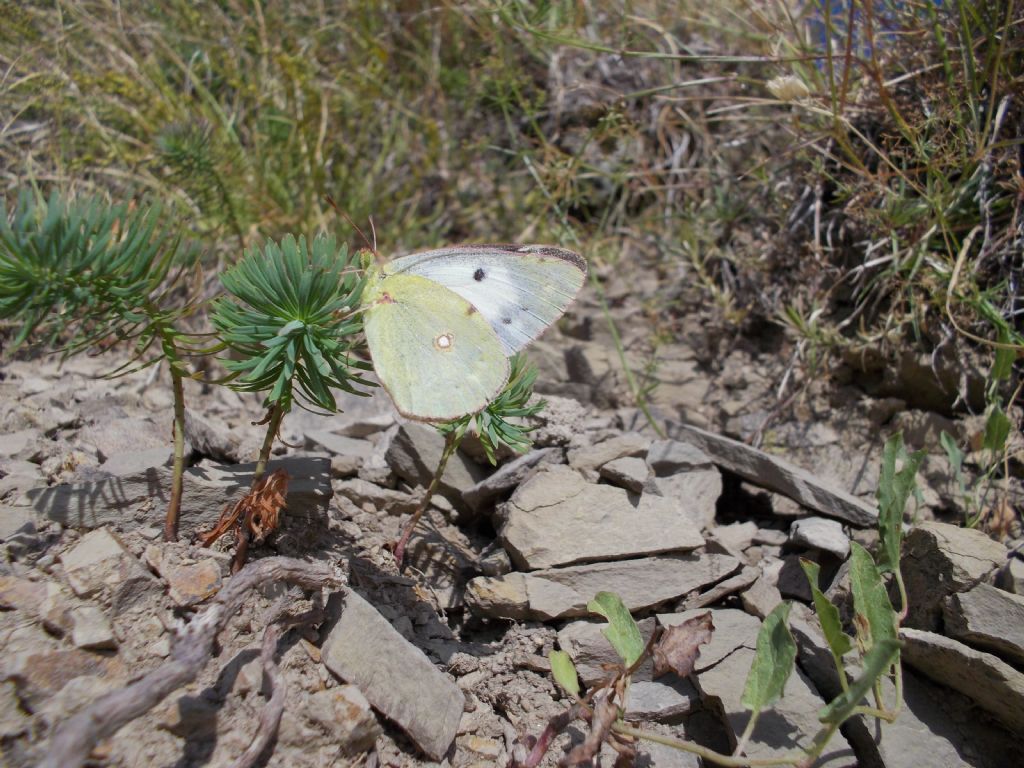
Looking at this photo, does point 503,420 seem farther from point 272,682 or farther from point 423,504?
point 272,682

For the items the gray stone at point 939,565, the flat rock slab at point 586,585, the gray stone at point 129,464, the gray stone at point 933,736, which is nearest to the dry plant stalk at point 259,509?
the gray stone at point 129,464

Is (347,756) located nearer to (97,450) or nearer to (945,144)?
(97,450)

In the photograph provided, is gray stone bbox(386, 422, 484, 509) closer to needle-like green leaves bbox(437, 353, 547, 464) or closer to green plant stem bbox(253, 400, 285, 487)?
A: needle-like green leaves bbox(437, 353, 547, 464)

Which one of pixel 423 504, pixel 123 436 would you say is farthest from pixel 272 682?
pixel 123 436

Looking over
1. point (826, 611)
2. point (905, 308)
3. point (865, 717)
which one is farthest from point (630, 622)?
point (905, 308)

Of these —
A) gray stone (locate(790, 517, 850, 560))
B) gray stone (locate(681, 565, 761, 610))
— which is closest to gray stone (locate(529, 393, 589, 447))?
gray stone (locate(681, 565, 761, 610))

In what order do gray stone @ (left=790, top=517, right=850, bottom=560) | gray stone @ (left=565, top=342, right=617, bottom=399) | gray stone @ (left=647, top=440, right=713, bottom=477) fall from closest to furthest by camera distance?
gray stone @ (left=790, top=517, right=850, bottom=560)
gray stone @ (left=647, top=440, right=713, bottom=477)
gray stone @ (left=565, top=342, right=617, bottom=399)
